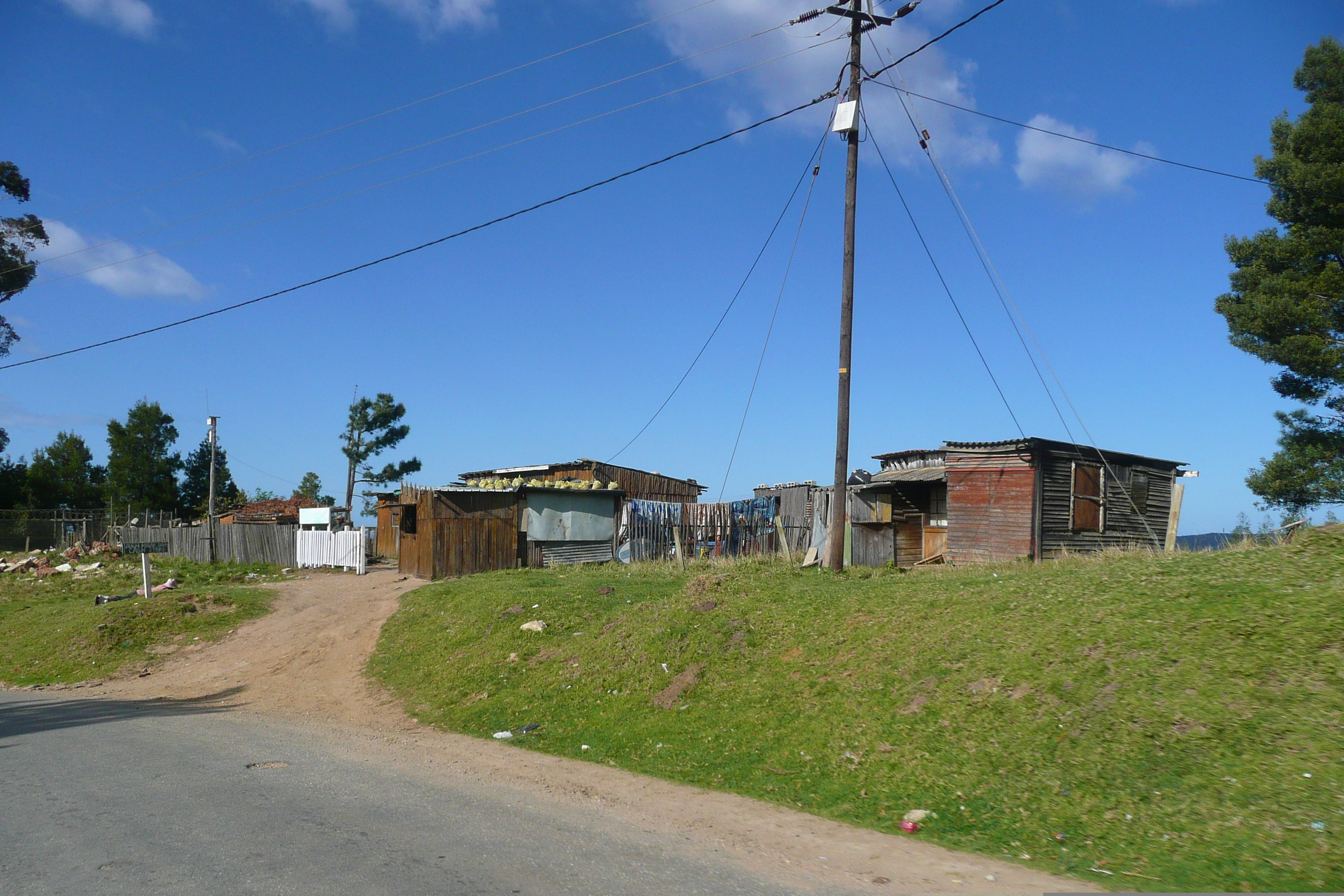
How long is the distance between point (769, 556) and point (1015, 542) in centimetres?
592

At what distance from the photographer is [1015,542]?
60.4 ft

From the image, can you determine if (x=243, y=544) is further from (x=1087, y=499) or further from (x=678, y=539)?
(x=1087, y=499)

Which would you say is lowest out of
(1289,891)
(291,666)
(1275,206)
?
(291,666)

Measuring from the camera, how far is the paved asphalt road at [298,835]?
5.25 m

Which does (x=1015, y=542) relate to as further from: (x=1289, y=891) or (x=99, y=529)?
(x=99, y=529)

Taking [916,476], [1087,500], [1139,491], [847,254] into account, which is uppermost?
[847,254]

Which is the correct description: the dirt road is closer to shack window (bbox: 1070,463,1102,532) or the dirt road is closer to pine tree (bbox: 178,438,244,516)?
shack window (bbox: 1070,463,1102,532)

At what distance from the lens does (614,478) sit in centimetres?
3741

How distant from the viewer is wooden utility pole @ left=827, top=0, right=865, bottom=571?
14305mm

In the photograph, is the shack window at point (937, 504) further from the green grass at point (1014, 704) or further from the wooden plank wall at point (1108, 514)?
the green grass at point (1014, 704)

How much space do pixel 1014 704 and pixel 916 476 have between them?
14.4 meters

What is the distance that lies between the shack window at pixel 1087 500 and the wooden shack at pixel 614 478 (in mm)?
18287

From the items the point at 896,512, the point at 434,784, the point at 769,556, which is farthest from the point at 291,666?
the point at 896,512

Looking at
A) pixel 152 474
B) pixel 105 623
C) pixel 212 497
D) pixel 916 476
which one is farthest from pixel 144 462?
pixel 916 476
